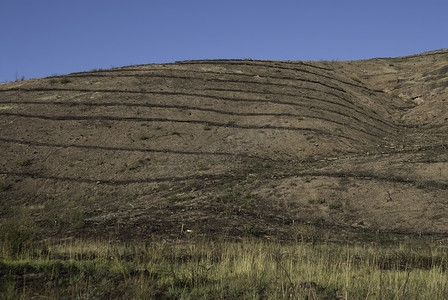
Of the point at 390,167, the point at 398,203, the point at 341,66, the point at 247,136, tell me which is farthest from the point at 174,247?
the point at 341,66

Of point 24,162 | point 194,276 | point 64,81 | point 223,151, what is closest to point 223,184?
point 223,151

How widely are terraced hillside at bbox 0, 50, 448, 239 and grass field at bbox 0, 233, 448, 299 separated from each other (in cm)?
224

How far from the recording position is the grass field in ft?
15.2

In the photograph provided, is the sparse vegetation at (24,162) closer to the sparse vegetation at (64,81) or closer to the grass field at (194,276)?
the sparse vegetation at (64,81)

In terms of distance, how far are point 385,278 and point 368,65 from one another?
2401 centimetres

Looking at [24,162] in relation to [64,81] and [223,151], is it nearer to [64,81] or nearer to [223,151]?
[64,81]

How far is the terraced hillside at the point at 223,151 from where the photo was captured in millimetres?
10609

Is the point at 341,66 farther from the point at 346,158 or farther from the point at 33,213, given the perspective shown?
the point at 33,213

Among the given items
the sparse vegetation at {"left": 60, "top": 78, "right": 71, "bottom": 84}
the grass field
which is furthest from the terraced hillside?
the grass field

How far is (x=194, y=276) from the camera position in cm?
526

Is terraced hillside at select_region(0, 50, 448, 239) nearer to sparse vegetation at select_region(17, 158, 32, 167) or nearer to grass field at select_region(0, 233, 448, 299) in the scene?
sparse vegetation at select_region(17, 158, 32, 167)

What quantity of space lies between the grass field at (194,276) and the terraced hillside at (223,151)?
88.0 inches

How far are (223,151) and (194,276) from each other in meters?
10.2

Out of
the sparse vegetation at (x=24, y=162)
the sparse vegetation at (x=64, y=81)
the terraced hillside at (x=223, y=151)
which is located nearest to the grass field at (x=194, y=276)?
the terraced hillside at (x=223, y=151)
